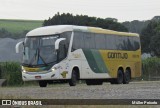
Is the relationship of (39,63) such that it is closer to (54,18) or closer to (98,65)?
(98,65)

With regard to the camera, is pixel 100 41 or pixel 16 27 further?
pixel 16 27

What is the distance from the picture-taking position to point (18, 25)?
121 meters

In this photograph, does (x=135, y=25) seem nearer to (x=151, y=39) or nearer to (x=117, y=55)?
(x=151, y=39)

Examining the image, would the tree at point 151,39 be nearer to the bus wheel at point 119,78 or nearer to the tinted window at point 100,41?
the bus wheel at point 119,78

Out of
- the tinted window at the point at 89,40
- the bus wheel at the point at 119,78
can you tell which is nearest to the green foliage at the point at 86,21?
the bus wheel at the point at 119,78

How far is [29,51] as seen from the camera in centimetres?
2948

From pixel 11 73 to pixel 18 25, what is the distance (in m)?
80.4

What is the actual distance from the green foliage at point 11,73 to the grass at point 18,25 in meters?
65.9

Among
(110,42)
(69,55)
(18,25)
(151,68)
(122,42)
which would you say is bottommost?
(151,68)

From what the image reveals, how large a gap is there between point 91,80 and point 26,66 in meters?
6.04

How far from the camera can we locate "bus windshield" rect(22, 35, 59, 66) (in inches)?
1136

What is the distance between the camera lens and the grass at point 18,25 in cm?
11468

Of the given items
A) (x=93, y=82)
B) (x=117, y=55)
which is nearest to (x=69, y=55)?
(x=93, y=82)

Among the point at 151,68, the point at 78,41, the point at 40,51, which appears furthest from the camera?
the point at 151,68
